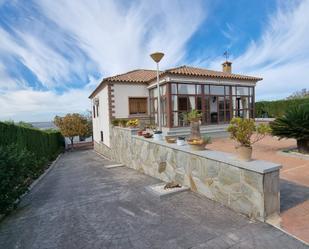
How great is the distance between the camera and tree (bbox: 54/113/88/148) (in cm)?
2842

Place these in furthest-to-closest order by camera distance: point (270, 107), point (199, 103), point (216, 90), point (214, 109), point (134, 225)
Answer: point (270, 107), point (214, 109), point (216, 90), point (199, 103), point (134, 225)

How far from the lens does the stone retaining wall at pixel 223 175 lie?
124 inches

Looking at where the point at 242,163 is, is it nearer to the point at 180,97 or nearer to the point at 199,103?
the point at 180,97

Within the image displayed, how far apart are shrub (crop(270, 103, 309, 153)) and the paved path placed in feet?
15.5

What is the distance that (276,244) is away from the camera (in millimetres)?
2598

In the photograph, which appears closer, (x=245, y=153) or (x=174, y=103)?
(x=245, y=153)

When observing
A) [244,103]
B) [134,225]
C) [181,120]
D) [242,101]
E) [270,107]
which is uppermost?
[242,101]

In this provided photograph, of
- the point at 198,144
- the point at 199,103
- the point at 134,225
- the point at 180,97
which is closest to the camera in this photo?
the point at 134,225

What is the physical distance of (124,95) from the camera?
13.1 m

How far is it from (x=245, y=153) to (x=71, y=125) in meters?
28.5

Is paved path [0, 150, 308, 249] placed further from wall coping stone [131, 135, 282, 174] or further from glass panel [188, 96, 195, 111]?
glass panel [188, 96, 195, 111]

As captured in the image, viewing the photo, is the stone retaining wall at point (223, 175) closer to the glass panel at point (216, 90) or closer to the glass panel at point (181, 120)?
the glass panel at point (181, 120)

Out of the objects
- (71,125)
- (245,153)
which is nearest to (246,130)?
(245,153)

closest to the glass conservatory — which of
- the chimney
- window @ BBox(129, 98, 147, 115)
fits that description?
window @ BBox(129, 98, 147, 115)
